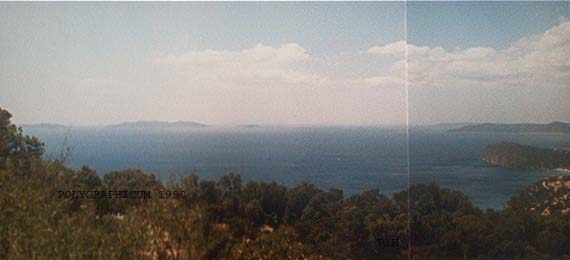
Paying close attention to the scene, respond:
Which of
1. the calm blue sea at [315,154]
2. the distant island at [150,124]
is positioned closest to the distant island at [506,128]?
the calm blue sea at [315,154]

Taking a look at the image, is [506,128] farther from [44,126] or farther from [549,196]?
[44,126]

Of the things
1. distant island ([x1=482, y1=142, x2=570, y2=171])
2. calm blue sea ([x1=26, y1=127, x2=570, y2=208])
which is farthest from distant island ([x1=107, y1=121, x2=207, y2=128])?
distant island ([x1=482, y1=142, x2=570, y2=171])

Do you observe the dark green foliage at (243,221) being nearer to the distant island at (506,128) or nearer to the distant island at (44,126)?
the distant island at (44,126)

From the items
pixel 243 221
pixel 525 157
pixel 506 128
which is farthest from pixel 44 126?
pixel 525 157

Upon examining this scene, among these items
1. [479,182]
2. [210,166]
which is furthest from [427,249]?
[210,166]

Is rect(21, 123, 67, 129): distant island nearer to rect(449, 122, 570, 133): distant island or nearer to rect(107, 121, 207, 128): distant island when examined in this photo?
rect(107, 121, 207, 128): distant island

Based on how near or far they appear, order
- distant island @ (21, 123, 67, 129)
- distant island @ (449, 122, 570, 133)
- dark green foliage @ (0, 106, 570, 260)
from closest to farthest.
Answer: dark green foliage @ (0, 106, 570, 260)
distant island @ (21, 123, 67, 129)
distant island @ (449, 122, 570, 133)
